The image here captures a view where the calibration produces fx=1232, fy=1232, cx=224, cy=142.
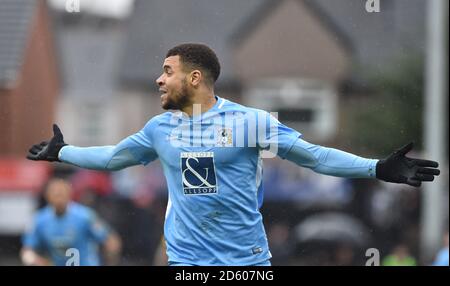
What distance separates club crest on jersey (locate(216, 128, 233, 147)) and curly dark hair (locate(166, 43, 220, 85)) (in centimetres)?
34

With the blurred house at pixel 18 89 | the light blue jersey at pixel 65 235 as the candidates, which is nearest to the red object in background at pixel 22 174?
the blurred house at pixel 18 89

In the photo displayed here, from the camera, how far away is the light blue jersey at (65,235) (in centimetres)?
1276

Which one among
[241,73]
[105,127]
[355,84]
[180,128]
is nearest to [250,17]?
[241,73]

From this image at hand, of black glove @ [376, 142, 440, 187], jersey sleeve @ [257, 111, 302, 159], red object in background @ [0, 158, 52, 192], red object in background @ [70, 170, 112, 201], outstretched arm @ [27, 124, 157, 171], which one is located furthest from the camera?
red object in background @ [0, 158, 52, 192]

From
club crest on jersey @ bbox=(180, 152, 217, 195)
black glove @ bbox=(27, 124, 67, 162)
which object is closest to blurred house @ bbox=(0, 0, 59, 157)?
black glove @ bbox=(27, 124, 67, 162)

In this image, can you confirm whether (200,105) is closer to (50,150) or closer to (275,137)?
(275,137)

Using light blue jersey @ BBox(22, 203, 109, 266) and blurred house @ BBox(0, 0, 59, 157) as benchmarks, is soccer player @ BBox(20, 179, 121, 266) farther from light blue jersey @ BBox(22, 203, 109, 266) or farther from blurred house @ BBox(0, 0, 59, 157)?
blurred house @ BBox(0, 0, 59, 157)

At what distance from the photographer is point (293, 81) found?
4681cm

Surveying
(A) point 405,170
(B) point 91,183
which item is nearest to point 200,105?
(A) point 405,170

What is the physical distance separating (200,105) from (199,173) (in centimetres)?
45

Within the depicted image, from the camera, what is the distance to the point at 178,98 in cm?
761

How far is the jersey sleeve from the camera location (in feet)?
24.6

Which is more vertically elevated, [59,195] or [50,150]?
[50,150]

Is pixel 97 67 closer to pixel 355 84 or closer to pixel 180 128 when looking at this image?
pixel 355 84
